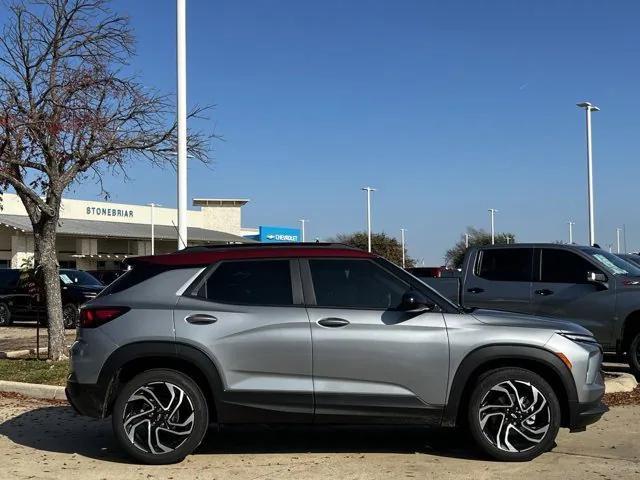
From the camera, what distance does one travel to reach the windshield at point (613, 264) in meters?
9.99

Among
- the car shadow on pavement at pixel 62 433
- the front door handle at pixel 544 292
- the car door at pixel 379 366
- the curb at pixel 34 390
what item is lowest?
the car shadow on pavement at pixel 62 433

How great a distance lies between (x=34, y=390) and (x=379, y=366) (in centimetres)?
549

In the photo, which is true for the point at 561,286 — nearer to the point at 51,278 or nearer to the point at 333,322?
the point at 333,322

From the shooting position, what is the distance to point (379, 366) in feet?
19.4

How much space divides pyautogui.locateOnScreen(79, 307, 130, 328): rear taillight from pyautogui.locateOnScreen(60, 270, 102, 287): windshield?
1471 centimetres

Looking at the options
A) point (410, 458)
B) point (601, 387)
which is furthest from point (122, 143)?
point (601, 387)

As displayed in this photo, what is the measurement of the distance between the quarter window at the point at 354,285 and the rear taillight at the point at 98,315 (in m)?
1.64

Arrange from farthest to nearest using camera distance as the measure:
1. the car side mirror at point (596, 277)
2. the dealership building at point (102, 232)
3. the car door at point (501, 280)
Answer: the dealership building at point (102, 232) < the car door at point (501, 280) < the car side mirror at point (596, 277)

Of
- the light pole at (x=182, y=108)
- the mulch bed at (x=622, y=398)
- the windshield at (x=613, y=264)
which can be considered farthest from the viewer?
the light pole at (x=182, y=108)

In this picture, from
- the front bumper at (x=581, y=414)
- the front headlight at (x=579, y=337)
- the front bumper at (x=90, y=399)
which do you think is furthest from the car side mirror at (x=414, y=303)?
the front bumper at (x=90, y=399)

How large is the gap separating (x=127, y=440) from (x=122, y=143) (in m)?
6.45

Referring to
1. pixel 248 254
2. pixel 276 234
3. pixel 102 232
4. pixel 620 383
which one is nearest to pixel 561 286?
pixel 620 383

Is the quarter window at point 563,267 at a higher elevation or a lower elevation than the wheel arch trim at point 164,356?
higher

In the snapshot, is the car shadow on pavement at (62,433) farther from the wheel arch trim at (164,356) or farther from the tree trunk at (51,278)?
the tree trunk at (51,278)
